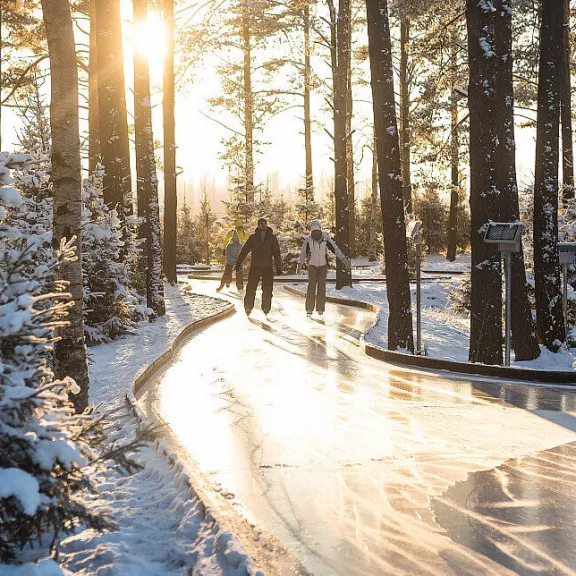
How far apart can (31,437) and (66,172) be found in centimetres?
336

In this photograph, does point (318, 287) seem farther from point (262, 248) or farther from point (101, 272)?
point (101, 272)

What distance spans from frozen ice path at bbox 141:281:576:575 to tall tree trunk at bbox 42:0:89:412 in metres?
1.15

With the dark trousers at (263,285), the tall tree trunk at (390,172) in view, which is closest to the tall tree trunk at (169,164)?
the dark trousers at (263,285)

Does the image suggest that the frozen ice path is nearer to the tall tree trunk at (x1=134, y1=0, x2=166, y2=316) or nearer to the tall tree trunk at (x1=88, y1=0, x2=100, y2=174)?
the tall tree trunk at (x1=134, y1=0, x2=166, y2=316)

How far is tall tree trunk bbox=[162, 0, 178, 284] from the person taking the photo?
91.7 feet

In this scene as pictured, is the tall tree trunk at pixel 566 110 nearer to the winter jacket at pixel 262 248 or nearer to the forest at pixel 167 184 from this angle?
the forest at pixel 167 184

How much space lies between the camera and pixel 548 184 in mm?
13789

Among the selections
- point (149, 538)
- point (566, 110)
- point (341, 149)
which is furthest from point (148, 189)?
point (149, 538)

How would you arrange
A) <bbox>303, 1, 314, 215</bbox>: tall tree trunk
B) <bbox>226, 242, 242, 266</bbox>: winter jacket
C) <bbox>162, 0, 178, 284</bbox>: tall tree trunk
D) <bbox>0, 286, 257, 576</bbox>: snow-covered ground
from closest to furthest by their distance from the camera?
<bbox>0, 286, 257, 576</bbox>: snow-covered ground < <bbox>226, 242, 242, 266</bbox>: winter jacket < <bbox>162, 0, 178, 284</bbox>: tall tree trunk < <bbox>303, 1, 314, 215</bbox>: tall tree trunk

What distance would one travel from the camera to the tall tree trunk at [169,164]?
91.7ft

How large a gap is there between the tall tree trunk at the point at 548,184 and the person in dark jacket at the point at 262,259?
217 inches

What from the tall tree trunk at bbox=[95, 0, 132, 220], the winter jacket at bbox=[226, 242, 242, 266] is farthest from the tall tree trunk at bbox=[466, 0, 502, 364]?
the winter jacket at bbox=[226, 242, 242, 266]

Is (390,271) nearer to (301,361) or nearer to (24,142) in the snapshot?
(301,361)

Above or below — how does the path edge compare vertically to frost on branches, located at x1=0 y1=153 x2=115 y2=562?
below
